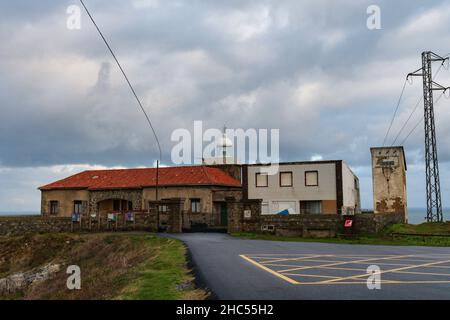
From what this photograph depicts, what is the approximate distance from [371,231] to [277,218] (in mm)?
6087

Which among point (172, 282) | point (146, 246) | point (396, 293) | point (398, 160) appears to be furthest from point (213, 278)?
point (398, 160)

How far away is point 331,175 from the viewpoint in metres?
39.8

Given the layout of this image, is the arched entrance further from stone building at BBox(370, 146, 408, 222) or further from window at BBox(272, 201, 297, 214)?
stone building at BBox(370, 146, 408, 222)

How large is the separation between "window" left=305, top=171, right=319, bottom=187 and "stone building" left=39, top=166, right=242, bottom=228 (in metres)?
6.10

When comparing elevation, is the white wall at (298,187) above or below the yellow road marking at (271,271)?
above

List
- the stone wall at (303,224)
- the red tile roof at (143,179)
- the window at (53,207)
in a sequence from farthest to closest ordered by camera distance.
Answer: the window at (53,207) → the red tile roof at (143,179) → the stone wall at (303,224)

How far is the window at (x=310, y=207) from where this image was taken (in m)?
40.3

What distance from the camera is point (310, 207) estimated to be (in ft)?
133

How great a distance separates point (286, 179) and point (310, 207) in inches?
126

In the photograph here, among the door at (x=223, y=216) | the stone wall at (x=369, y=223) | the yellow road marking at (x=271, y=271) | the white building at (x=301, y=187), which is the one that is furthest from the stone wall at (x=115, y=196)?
the yellow road marking at (x=271, y=271)

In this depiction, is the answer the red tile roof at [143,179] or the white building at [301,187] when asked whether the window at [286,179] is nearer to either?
the white building at [301,187]

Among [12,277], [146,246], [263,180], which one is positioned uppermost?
[263,180]

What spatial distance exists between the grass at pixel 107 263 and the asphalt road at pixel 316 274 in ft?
3.14

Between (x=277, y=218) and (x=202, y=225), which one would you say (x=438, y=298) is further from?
(x=202, y=225)
